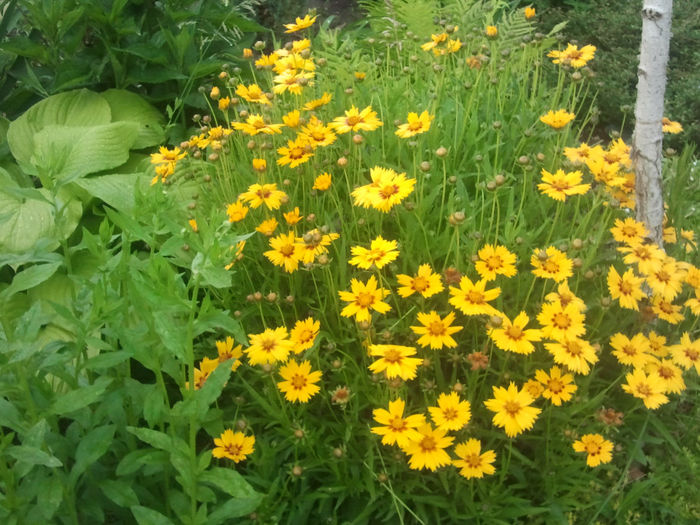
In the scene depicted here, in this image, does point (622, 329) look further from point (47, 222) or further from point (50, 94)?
point (50, 94)

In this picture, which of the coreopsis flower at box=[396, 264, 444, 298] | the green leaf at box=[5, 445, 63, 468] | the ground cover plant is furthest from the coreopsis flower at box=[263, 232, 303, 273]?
the green leaf at box=[5, 445, 63, 468]

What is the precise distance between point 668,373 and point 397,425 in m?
0.59

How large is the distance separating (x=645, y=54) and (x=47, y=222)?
164 centimetres

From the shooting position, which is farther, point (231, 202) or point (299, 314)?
point (231, 202)

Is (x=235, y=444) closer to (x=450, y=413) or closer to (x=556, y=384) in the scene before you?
(x=450, y=413)

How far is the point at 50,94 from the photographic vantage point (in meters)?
2.69

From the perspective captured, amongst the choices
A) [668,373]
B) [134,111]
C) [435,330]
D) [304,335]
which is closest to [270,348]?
[304,335]

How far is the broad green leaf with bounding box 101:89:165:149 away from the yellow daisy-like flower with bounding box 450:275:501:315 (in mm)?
1542

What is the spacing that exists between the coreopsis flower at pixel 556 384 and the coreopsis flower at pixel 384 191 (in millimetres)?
438

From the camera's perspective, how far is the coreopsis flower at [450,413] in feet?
4.44

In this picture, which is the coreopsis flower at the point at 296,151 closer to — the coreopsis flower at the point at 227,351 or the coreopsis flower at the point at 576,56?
the coreopsis flower at the point at 227,351

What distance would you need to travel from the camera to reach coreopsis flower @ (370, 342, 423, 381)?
1.30m

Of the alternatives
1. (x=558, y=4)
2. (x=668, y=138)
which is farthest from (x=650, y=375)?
(x=558, y=4)

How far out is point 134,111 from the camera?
267cm
